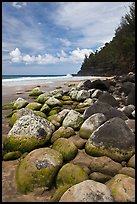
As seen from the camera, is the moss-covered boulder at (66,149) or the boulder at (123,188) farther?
the moss-covered boulder at (66,149)

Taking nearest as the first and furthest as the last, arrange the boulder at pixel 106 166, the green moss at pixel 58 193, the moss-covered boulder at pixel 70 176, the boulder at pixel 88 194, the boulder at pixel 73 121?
the boulder at pixel 88 194, the green moss at pixel 58 193, the moss-covered boulder at pixel 70 176, the boulder at pixel 106 166, the boulder at pixel 73 121

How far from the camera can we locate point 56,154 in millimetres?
3357

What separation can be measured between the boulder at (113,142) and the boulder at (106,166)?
7.4 inches

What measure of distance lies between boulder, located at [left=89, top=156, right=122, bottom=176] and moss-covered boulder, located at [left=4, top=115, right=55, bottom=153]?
1147mm

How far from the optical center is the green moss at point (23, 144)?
399 centimetres

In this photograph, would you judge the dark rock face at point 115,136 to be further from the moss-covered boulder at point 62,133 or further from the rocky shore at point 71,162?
the moss-covered boulder at point 62,133

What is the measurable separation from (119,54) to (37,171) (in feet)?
80.5

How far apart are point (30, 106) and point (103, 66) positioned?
40590mm

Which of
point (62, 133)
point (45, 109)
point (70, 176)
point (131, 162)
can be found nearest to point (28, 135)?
point (62, 133)

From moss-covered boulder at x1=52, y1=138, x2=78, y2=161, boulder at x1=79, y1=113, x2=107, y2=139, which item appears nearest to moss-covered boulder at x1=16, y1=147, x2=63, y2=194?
moss-covered boulder at x1=52, y1=138, x2=78, y2=161

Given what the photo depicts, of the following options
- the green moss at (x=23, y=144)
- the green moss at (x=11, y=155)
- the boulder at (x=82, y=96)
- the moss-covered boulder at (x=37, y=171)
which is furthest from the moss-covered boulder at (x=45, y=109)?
the moss-covered boulder at (x=37, y=171)

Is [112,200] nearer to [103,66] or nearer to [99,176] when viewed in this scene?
[99,176]

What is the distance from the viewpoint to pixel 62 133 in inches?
176

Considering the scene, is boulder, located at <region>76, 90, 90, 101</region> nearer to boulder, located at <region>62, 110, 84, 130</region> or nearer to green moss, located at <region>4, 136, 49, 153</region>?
boulder, located at <region>62, 110, 84, 130</region>
